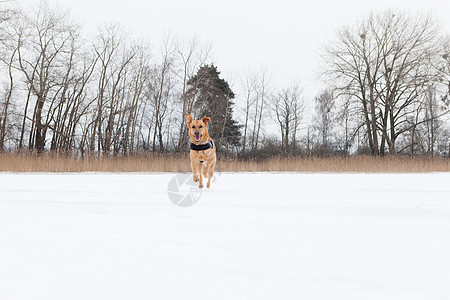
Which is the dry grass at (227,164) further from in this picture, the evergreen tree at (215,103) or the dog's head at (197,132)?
the evergreen tree at (215,103)

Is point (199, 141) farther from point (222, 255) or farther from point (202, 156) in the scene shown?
point (222, 255)

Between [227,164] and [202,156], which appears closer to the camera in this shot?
[202,156]

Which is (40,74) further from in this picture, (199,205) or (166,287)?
(166,287)

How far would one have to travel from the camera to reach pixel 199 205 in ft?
10.7

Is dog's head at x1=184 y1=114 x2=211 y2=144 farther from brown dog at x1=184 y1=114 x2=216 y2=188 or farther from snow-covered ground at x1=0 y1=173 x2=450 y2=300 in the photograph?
snow-covered ground at x1=0 y1=173 x2=450 y2=300

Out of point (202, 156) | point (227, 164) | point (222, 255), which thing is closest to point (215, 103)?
point (227, 164)

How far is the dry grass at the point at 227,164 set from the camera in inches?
426

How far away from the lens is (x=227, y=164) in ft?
42.2

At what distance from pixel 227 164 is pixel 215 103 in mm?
15600

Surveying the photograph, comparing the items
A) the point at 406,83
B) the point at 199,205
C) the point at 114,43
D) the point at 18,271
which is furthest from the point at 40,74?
the point at 406,83

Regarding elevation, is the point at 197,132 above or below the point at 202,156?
above

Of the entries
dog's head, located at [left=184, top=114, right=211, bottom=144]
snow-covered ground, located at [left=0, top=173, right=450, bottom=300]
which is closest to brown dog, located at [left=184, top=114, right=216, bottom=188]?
dog's head, located at [left=184, top=114, right=211, bottom=144]

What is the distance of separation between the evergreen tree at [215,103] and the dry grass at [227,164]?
1135 centimetres

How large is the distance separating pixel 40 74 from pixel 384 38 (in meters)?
22.9
